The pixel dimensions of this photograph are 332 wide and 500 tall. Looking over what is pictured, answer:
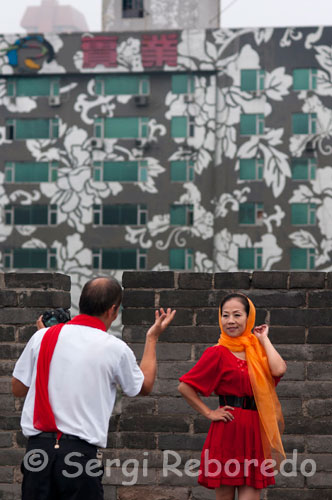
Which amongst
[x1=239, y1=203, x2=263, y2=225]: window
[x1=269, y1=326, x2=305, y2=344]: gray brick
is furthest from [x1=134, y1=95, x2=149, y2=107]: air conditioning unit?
[x1=269, y1=326, x2=305, y2=344]: gray brick

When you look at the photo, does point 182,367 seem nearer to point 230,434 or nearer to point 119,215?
point 230,434

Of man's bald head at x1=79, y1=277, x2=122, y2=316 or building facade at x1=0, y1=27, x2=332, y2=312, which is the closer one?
man's bald head at x1=79, y1=277, x2=122, y2=316

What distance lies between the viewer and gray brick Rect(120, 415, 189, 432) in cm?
564

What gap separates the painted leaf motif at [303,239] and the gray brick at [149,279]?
2735 cm

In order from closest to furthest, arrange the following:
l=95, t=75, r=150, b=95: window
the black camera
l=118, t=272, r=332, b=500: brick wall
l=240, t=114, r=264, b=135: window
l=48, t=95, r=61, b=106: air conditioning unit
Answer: the black camera → l=118, t=272, r=332, b=500: brick wall → l=240, t=114, r=264, b=135: window → l=95, t=75, r=150, b=95: window → l=48, t=95, r=61, b=106: air conditioning unit

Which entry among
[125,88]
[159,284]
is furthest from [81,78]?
[159,284]

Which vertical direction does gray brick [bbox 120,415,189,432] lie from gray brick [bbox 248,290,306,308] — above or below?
below

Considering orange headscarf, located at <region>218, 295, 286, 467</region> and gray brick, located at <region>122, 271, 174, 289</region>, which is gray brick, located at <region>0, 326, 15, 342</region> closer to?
gray brick, located at <region>122, 271, 174, 289</region>

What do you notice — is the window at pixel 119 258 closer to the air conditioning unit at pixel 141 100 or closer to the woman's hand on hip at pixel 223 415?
the air conditioning unit at pixel 141 100

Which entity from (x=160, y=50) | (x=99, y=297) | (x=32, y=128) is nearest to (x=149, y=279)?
(x=99, y=297)

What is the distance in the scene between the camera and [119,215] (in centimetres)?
3362

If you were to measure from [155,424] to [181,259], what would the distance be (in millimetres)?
27307

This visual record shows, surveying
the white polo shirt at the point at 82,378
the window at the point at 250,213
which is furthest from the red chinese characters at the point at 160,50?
the white polo shirt at the point at 82,378

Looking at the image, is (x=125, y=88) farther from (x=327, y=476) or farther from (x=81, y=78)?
(x=327, y=476)
